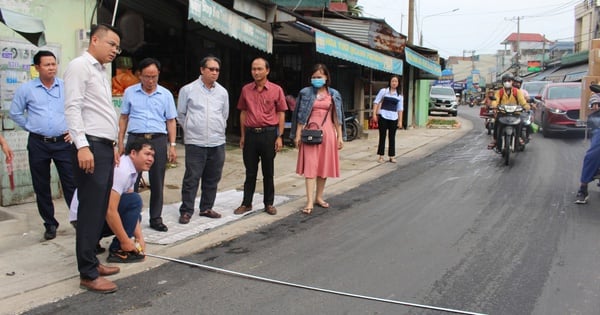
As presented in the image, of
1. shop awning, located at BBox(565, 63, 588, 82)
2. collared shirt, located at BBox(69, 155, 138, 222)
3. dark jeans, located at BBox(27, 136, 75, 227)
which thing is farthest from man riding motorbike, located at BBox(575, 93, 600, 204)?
shop awning, located at BBox(565, 63, 588, 82)

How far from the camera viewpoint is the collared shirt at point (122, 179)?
445 centimetres

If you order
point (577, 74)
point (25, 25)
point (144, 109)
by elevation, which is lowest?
point (144, 109)

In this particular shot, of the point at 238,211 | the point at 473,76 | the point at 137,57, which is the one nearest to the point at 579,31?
the point at 473,76

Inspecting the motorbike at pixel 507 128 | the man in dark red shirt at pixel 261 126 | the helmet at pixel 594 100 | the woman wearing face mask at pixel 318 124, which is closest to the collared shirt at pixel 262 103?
the man in dark red shirt at pixel 261 126

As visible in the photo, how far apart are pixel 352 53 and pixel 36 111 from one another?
340 inches

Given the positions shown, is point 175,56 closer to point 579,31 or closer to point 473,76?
point 579,31

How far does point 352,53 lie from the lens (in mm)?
12773

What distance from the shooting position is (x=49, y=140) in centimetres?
529

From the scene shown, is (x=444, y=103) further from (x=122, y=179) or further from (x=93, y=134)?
(x=93, y=134)

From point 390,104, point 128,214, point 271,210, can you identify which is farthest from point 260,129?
point 390,104

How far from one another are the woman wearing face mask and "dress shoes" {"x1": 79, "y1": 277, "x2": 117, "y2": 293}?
310 centimetres

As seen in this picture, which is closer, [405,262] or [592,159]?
[405,262]

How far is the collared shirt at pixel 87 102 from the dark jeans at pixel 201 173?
208 cm

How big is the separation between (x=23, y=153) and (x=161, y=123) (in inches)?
85.9
